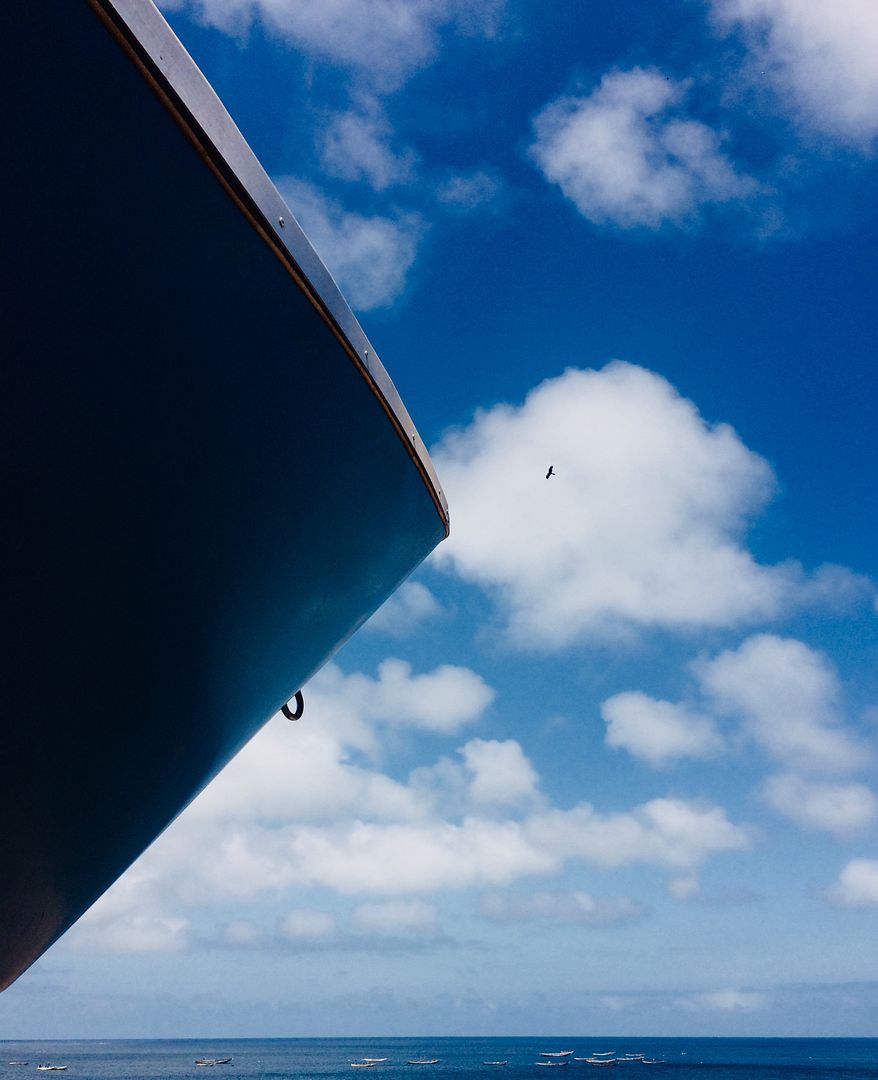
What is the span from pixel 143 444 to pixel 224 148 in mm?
816

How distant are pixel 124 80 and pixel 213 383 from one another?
794mm

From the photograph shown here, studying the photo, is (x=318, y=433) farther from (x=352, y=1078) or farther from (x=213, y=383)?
(x=352, y=1078)

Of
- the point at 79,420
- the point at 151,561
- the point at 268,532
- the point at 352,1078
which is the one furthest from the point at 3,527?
the point at 352,1078

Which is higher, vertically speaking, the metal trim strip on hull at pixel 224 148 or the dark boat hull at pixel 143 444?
the metal trim strip on hull at pixel 224 148

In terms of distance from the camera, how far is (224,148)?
2070 mm

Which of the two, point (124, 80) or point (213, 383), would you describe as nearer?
point (124, 80)

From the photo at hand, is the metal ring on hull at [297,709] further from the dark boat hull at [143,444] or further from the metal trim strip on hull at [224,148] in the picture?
the metal trim strip on hull at [224,148]

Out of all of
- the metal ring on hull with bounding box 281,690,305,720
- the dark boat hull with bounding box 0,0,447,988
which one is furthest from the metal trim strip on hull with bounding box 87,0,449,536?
the metal ring on hull with bounding box 281,690,305,720

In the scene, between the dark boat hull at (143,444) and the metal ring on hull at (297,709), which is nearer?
the dark boat hull at (143,444)

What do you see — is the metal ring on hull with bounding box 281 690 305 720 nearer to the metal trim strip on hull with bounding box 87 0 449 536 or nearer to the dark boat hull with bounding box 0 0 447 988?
the dark boat hull with bounding box 0 0 447 988

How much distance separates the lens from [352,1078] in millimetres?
83562

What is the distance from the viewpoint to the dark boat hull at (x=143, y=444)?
185cm

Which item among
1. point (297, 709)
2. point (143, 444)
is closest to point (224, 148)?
point (143, 444)

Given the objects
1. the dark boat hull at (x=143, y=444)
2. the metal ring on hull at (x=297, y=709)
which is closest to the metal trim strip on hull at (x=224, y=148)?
the dark boat hull at (x=143, y=444)
